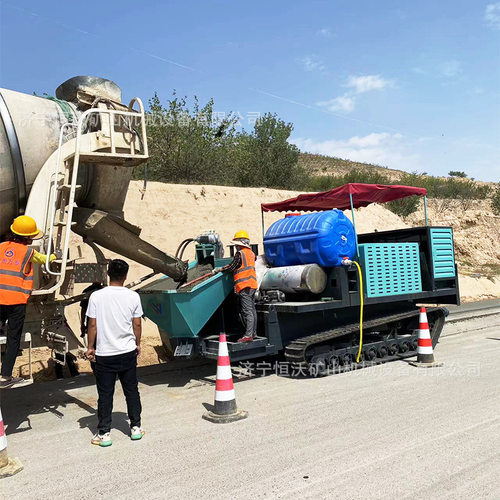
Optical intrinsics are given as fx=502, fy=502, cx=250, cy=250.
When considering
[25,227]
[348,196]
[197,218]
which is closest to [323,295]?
[348,196]

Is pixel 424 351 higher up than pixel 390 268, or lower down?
lower down

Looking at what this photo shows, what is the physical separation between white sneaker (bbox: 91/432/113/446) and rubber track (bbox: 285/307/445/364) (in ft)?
9.36

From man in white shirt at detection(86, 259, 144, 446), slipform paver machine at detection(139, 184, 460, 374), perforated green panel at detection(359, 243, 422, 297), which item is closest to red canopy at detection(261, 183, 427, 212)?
slipform paver machine at detection(139, 184, 460, 374)

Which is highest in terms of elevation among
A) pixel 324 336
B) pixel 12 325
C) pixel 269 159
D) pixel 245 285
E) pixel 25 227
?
pixel 269 159

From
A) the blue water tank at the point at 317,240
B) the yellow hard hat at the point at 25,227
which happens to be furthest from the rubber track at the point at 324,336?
the yellow hard hat at the point at 25,227

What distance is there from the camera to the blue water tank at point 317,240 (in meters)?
7.05

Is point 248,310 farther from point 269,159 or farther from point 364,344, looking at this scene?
point 269,159

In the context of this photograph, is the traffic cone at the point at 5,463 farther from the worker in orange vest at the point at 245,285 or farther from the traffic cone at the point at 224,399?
the worker in orange vest at the point at 245,285

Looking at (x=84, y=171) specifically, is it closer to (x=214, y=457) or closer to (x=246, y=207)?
(x=214, y=457)

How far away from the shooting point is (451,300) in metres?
8.79

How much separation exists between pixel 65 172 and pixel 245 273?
261cm

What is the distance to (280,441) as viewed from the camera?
14.6ft

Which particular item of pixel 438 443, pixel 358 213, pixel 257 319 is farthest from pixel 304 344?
pixel 358 213

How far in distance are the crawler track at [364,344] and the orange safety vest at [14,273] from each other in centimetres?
348
